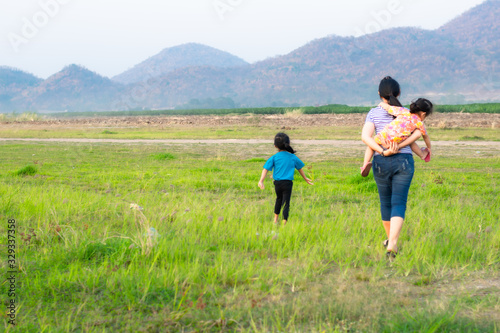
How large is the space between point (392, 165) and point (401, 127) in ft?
1.37

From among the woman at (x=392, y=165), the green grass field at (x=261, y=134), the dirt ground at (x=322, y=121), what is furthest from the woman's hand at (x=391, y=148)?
the dirt ground at (x=322, y=121)

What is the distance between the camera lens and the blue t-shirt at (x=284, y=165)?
6516mm

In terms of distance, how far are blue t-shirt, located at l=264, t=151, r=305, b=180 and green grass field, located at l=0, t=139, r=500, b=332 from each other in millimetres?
620

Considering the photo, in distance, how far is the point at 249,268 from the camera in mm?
4355

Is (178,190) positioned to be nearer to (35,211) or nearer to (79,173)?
(35,211)

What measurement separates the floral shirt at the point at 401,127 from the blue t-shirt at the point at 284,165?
66.3 inches

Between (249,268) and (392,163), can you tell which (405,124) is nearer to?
(392,163)

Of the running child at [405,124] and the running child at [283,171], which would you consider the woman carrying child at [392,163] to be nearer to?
the running child at [405,124]

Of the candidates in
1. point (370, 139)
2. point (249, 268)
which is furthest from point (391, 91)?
point (249, 268)

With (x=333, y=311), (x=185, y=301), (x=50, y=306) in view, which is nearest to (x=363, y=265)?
(x=333, y=311)

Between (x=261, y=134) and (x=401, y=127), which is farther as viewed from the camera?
(x=261, y=134)

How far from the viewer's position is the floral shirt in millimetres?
4953

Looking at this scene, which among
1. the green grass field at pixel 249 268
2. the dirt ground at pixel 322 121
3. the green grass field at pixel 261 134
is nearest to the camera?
the green grass field at pixel 249 268

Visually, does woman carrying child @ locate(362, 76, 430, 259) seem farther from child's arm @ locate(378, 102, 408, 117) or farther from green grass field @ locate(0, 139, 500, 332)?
green grass field @ locate(0, 139, 500, 332)
